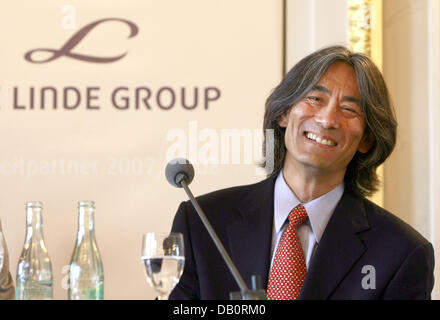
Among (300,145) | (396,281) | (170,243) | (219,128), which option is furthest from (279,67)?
(170,243)

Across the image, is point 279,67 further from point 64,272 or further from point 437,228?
point 64,272

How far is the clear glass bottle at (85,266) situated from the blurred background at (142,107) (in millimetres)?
1719

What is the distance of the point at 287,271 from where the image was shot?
2113 mm

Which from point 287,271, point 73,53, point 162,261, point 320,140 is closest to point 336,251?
point 287,271

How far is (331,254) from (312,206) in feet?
0.65

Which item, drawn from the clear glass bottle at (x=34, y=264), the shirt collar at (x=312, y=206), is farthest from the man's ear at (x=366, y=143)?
the clear glass bottle at (x=34, y=264)

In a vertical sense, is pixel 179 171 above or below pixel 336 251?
above

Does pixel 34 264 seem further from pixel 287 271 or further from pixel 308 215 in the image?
pixel 308 215

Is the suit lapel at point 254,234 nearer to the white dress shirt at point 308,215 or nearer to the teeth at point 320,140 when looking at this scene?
the white dress shirt at point 308,215

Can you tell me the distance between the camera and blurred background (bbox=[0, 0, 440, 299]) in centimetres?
328

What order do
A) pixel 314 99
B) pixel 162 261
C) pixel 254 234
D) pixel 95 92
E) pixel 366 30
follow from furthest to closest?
pixel 366 30 < pixel 95 92 < pixel 314 99 < pixel 254 234 < pixel 162 261

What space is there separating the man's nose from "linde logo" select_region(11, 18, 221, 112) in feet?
3.58

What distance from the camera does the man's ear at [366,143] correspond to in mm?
2516

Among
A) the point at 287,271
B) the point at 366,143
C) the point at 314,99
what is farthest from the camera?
the point at 366,143
